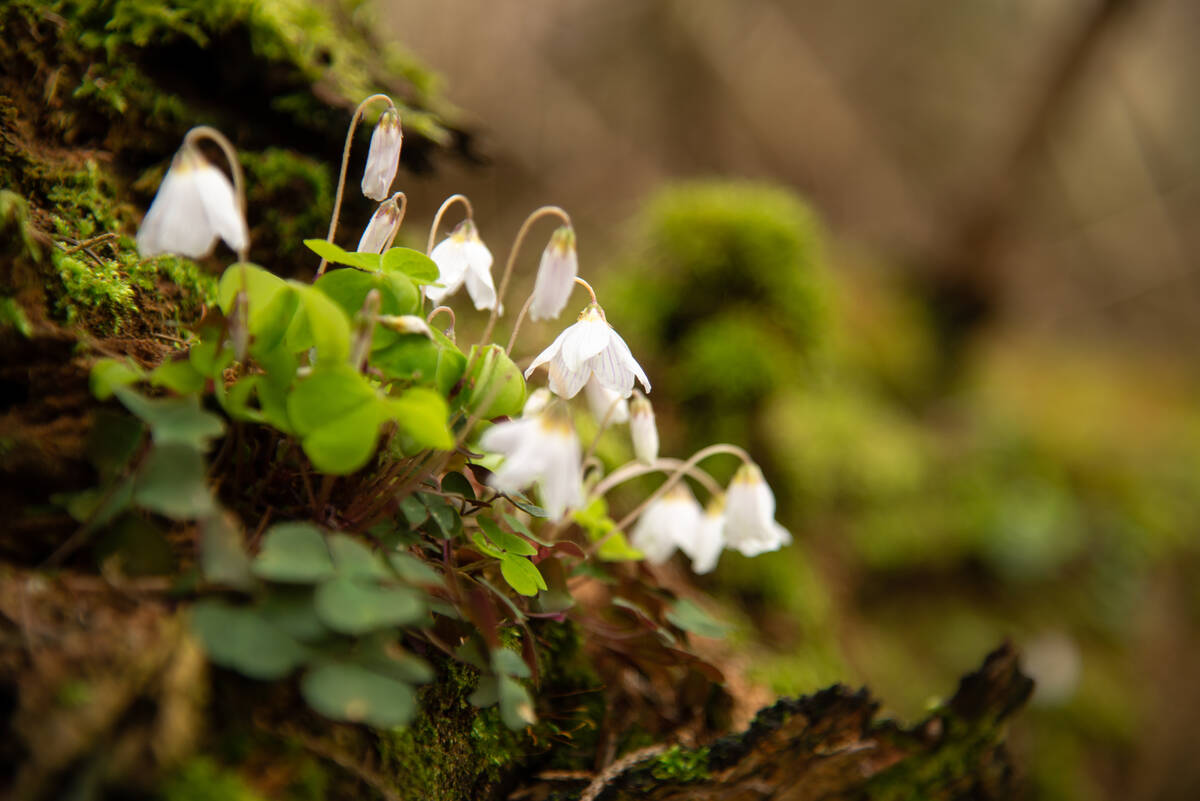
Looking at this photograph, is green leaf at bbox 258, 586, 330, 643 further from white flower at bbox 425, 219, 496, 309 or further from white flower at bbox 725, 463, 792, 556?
white flower at bbox 725, 463, 792, 556

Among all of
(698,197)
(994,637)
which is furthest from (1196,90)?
(698,197)

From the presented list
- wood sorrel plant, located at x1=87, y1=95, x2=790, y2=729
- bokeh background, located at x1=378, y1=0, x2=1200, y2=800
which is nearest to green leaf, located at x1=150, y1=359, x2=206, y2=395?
wood sorrel plant, located at x1=87, y1=95, x2=790, y2=729

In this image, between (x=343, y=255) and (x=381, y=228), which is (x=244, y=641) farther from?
(x=381, y=228)

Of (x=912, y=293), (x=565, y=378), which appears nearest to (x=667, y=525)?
(x=565, y=378)

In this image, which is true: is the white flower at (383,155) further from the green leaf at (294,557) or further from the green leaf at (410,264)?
the green leaf at (294,557)

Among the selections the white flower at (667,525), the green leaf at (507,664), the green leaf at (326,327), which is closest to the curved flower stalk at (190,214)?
the green leaf at (326,327)

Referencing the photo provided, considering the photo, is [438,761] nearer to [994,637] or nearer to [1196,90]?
[994,637]
